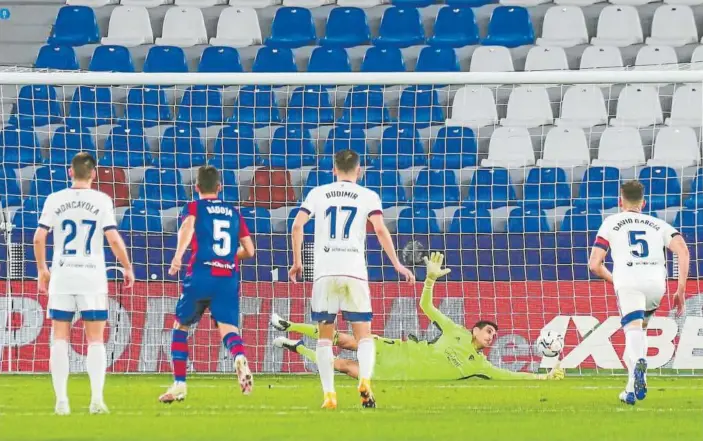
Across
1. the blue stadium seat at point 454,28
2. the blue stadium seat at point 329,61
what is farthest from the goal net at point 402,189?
the blue stadium seat at point 454,28

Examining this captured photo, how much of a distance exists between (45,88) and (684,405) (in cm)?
908

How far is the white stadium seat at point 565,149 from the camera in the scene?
14.8 metres

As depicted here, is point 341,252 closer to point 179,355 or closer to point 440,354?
point 179,355

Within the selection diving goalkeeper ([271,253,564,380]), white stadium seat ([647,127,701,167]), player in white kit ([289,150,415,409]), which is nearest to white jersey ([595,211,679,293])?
player in white kit ([289,150,415,409])

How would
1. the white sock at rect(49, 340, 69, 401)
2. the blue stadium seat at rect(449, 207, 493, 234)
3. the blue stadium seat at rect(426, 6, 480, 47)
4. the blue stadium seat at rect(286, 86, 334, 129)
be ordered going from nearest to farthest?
the white sock at rect(49, 340, 69, 401)
the blue stadium seat at rect(449, 207, 493, 234)
the blue stadium seat at rect(286, 86, 334, 129)
the blue stadium seat at rect(426, 6, 480, 47)

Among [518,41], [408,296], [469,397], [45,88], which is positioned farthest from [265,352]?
[518,41]

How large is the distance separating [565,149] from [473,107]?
1.24m

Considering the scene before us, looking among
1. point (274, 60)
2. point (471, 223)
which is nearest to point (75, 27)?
point (274, 60)

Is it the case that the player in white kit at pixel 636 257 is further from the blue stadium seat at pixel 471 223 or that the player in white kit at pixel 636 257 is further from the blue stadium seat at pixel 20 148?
the blue stadium seat at pixel 20 148

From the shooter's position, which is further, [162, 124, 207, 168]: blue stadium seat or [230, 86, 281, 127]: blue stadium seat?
[230, 86, 281, 127]: blue stadium seat

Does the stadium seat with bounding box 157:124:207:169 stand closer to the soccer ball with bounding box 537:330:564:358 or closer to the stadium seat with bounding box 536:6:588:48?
the soccer ball with bounding box 537:330:564:358

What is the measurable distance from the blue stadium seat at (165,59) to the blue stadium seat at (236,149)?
1475 millimetres

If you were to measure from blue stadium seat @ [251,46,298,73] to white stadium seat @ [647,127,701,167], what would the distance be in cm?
437

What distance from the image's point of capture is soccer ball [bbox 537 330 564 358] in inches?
489
